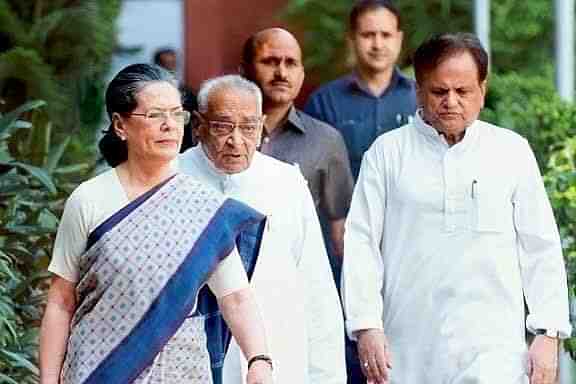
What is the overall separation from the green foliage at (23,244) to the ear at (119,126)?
1981 mm

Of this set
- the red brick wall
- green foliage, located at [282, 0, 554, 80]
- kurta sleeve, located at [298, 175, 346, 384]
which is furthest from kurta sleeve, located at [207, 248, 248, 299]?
green foliage, located at [282, 0, 554, 80]

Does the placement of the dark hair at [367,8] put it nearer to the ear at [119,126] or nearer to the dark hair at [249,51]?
the dark hair at [249,51]

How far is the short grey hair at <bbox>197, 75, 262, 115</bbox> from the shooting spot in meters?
6.60

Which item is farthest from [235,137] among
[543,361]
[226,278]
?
[543,361]

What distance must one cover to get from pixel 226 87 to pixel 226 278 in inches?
35.7

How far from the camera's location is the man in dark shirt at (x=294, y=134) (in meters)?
7.71

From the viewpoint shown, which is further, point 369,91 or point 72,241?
point 369,91

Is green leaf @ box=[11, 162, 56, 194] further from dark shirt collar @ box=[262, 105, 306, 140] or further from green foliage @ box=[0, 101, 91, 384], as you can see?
dark shirt collar @ box=[262, 105, 306, 140]

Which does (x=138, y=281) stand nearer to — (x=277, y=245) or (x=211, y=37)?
(x=277, y=245)

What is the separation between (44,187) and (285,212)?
255 centimetres

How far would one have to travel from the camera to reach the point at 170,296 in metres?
5.82

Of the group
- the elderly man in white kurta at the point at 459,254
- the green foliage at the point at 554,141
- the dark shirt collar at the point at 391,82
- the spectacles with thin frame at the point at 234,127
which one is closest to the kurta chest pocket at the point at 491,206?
the elderly man in white kurta at the point at 459,254

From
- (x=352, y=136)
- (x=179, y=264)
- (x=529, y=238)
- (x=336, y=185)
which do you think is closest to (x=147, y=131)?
(x=179, y=264)

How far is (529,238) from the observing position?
6652mm
